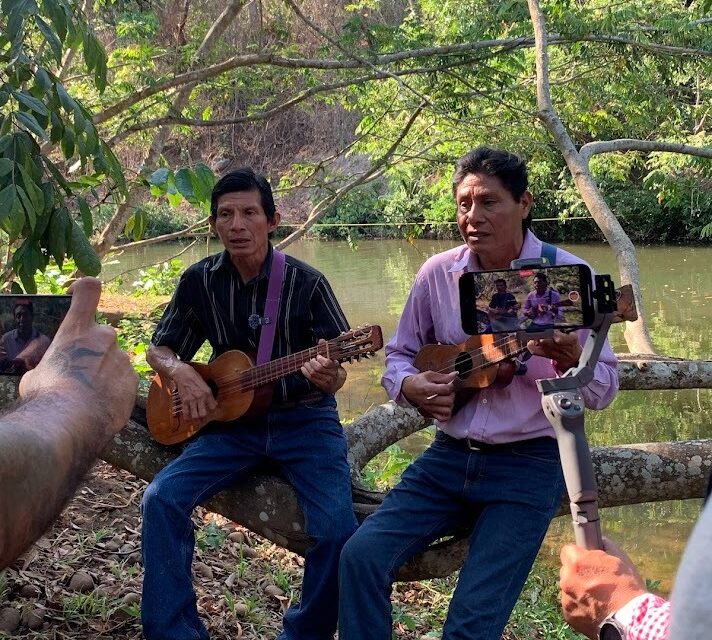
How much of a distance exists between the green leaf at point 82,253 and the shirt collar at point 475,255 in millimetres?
1188

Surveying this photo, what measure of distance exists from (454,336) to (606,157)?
28.5ft

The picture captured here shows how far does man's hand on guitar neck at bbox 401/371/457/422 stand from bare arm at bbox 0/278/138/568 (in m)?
1.41

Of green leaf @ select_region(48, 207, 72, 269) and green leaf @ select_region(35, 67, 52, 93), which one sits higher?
green leaf @ select_region(35, 67, 52, 93)

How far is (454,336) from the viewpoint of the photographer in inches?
113

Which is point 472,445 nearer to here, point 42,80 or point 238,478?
point 238,478

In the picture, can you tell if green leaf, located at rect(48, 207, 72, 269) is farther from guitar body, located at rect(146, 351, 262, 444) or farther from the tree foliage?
guitar body, located at rect(146, 351, 262, 444)

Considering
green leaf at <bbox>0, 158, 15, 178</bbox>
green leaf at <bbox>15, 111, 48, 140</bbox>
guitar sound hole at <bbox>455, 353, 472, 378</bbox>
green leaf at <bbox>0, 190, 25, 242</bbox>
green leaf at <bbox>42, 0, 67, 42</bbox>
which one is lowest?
guitar sound hole at <bbox>455, 353, 472, 378</bbox>

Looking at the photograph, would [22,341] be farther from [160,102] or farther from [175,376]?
[160,102]

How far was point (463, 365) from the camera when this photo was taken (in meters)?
2.75

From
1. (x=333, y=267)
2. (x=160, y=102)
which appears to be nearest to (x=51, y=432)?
(x=160, y=102)

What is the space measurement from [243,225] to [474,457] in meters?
1.29

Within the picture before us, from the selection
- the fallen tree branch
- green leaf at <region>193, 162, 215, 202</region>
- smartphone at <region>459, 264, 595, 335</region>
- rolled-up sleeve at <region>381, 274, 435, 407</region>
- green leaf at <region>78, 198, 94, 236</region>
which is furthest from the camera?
the fallen tree branch

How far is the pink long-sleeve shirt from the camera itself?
8.62 ft

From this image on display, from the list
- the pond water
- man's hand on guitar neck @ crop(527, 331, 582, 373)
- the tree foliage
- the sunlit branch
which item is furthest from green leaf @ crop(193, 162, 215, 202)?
the pond water
